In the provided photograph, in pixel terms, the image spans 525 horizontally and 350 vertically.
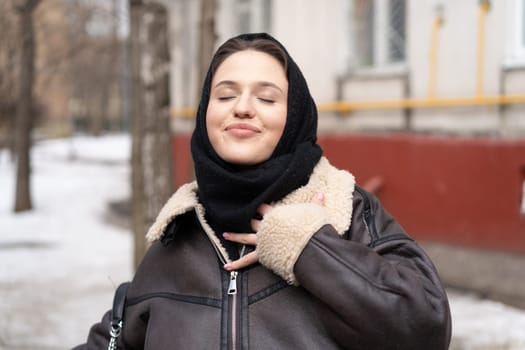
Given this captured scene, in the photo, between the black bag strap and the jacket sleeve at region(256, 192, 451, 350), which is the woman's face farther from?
the black bag strap

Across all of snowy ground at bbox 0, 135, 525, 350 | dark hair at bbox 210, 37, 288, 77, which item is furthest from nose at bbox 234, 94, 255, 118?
snowy ground at bbox 0, 135, 525, 350

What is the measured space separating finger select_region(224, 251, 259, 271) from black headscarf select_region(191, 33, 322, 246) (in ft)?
0.23

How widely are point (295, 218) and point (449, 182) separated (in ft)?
15.8

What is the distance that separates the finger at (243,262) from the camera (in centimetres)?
155

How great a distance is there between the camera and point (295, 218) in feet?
4.79

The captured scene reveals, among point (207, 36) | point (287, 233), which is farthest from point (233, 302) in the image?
point (207, 36)

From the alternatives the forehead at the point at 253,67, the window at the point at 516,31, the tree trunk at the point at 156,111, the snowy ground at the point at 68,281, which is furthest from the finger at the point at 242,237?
the window at the point at 516,31

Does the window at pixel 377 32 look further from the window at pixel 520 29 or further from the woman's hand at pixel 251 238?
the woman's hand at pixel 251 238

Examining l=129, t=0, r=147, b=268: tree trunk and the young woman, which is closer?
the young woman

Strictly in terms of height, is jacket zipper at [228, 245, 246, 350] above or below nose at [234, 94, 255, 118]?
below

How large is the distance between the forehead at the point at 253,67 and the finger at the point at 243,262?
1.49 feet

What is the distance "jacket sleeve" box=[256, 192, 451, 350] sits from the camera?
4.53ft

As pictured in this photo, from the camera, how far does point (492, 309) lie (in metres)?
5.09

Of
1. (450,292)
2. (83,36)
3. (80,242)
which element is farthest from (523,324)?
(83,36)
